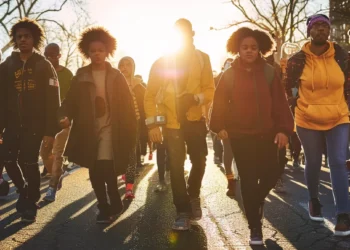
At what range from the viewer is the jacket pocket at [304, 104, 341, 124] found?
197 inches

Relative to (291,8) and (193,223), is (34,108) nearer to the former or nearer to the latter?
(193,223)

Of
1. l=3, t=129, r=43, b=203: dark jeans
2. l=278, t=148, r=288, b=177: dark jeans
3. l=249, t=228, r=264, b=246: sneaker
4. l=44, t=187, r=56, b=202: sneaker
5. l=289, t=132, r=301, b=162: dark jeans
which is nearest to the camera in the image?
l=249, t=228, r=264, b=246: sneaker

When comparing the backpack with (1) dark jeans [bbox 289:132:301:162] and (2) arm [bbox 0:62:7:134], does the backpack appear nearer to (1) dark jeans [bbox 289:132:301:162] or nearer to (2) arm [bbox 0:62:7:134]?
(2) arm [bbox 0:62:7:134]

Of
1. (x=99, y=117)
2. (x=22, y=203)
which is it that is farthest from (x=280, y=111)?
(x=22, y=203)

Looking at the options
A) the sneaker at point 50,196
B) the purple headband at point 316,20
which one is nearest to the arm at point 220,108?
the purple headband at point 316,20

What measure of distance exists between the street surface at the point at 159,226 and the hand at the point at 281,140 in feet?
2.66

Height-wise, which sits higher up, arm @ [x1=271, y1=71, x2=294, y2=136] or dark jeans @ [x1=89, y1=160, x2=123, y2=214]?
arm @ [x1=271, y1=71, x2=294, y2=136]

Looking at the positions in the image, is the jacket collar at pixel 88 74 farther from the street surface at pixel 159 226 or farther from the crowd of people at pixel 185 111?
the street surface at pixel 159 226

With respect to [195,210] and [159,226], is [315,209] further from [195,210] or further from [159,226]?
[159,226]

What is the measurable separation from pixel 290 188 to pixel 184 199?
3.14 meters

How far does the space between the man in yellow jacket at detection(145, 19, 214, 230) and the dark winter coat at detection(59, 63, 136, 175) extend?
0.26 m

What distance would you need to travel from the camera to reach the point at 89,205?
→ 253 inches

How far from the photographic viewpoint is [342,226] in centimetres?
465

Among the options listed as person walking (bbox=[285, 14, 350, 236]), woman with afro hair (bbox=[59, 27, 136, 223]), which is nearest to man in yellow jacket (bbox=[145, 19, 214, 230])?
woman with afro hair (bbox=[59, 27, 136, 223])
